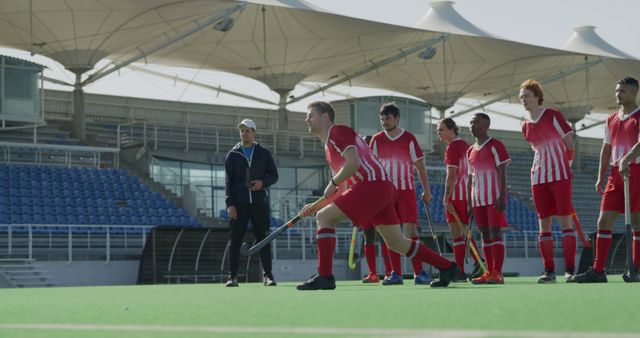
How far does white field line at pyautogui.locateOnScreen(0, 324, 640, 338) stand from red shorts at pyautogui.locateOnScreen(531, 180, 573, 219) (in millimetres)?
6463

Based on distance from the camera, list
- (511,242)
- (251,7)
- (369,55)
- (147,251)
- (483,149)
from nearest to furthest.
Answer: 1. (483,149)
2. (147,251)
3. (511,242)
4. (251,7)
5. (369,55)

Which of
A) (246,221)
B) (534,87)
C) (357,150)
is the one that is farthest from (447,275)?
(246,221)

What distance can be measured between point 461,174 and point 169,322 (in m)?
7.67

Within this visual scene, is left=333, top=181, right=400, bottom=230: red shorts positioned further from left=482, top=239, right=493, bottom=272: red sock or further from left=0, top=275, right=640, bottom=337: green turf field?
left=482, top=239, right=493, bottom=272: red sock

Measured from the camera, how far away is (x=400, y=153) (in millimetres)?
12750

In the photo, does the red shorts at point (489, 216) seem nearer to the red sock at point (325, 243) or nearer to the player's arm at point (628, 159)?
the player's arm at point (628, 159)

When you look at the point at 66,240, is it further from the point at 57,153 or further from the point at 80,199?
the point at 57,153

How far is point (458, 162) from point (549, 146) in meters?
1.72

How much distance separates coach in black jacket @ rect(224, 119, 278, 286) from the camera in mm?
13000

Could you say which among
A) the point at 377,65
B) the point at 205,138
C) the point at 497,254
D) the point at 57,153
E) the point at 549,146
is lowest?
the point at 497,254

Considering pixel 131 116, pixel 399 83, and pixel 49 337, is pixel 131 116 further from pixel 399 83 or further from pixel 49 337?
pixel 49 337

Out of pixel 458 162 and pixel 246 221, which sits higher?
pixel 458 162

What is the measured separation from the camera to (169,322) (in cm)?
571

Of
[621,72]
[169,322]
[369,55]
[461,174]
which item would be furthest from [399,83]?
[169,322]
